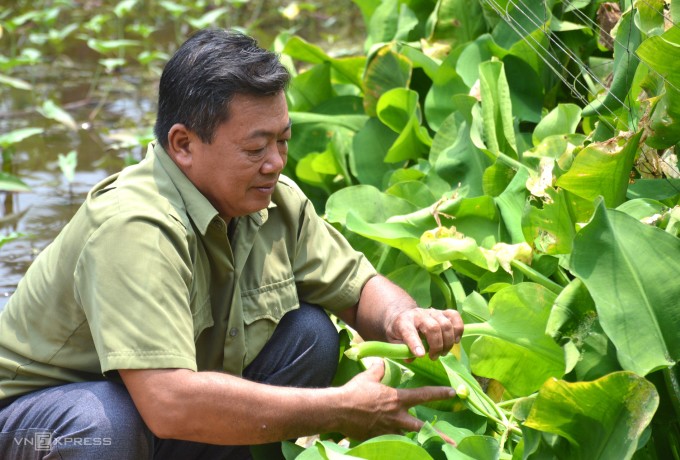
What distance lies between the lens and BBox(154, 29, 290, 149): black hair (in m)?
1.85

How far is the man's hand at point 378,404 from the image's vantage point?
183cm

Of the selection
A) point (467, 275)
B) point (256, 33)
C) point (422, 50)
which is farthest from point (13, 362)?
point (256, 33)

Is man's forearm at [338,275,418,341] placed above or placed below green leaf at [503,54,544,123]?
below

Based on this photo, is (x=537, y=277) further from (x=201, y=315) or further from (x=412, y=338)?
(x=201, y=315)

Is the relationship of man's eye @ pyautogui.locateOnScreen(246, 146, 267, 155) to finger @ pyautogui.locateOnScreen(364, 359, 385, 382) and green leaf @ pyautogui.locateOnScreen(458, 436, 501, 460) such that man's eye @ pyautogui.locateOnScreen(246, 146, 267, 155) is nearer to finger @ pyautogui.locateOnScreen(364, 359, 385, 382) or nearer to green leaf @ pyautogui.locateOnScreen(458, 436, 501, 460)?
finger @ pyautogui.locateOnScreen(364, 359, 385, 382)

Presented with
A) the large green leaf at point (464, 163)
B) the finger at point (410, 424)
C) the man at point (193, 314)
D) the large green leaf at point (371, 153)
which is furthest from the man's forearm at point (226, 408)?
the large green leaf at point (371, 153)

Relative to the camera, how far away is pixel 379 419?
1870mm

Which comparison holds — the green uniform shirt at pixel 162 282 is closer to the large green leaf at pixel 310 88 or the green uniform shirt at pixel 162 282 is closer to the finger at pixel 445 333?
the finger at pixel 445 333

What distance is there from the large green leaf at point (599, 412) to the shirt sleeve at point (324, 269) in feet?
1.90

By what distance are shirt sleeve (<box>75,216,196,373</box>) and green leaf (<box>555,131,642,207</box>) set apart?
0.77 m

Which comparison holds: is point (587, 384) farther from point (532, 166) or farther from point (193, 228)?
point (532, 166)

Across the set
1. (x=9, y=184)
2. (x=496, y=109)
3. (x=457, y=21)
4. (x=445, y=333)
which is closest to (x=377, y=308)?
(x=445, y=333)

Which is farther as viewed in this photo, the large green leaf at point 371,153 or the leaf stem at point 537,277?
the large green leaf at point 371,153

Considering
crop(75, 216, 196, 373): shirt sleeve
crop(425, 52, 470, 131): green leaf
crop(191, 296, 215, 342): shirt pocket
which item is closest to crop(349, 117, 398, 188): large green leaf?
crop(425, 52, 470, 131): green leaf
